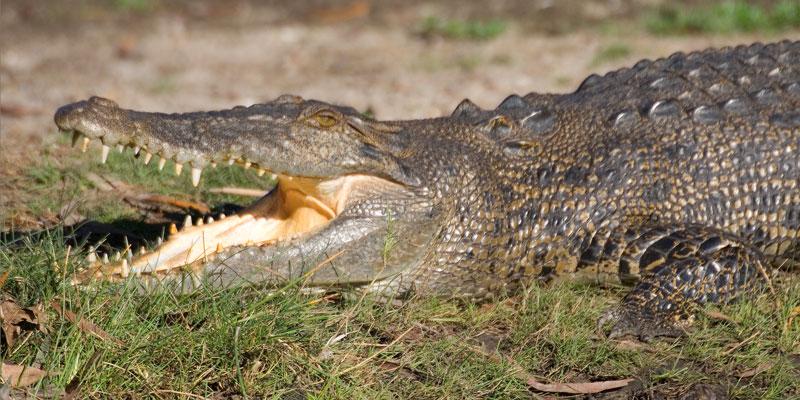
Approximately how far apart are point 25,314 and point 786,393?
3074mm

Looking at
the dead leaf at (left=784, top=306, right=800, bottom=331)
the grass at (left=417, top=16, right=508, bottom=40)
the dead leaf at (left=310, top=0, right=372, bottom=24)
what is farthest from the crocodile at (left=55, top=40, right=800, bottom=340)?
the dead leaf at (left=310, top=0, right=372, bottom=24)

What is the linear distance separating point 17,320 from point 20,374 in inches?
12.4

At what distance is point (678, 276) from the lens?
5.07 metres

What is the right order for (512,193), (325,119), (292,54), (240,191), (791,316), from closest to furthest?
(791,316) < (325,119) < (512,193) < (240,191) < (292,54)

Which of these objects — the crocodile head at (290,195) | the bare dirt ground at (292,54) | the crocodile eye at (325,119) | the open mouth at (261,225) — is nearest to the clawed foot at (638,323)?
the crocodile head at (290,195)

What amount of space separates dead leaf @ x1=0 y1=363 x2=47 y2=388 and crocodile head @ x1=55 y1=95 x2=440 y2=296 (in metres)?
0.63

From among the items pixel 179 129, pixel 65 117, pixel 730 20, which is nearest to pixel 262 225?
pixel 179 129

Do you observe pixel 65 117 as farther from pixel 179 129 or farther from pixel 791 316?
pixel 791 316

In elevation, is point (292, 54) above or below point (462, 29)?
below

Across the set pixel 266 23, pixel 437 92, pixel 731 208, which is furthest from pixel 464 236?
pixel 266 23

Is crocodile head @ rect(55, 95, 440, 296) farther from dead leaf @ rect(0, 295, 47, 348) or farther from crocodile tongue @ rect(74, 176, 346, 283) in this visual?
dead leaf @ rect(0, 295, 47, 348)

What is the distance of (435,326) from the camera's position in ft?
15.6

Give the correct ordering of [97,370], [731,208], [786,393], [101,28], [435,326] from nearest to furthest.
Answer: [97,370]
[786,393]
[435,326]
[731,208]
[101,28]

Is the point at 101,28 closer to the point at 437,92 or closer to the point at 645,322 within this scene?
the point at 437,92
